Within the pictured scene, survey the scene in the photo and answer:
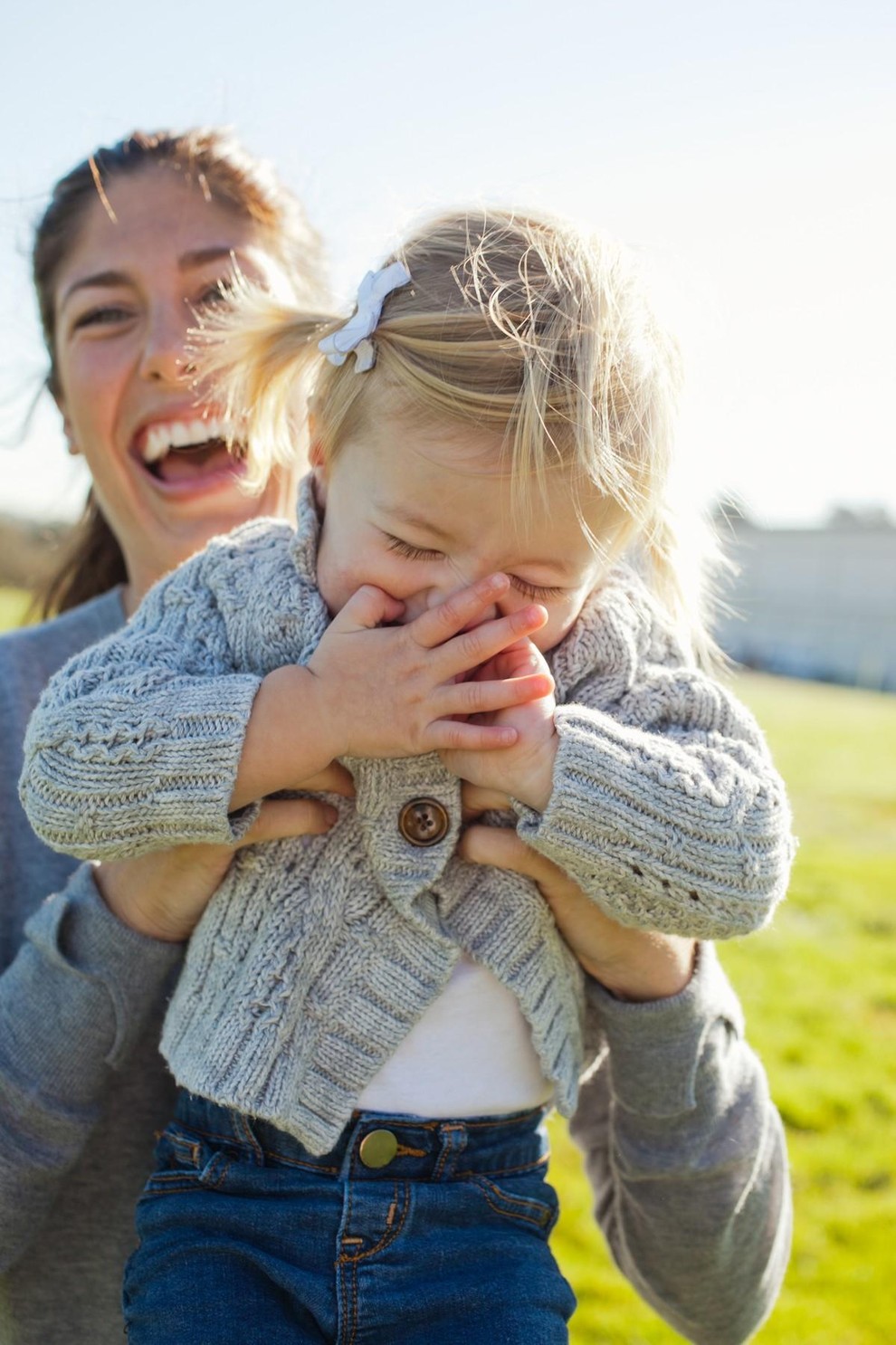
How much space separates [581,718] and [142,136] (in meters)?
2.01

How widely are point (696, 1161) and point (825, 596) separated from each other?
56.1m

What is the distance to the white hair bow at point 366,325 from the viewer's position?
201 centimetres

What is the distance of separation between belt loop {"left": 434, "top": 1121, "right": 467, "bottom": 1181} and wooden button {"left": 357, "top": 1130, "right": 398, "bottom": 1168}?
8 centimetres

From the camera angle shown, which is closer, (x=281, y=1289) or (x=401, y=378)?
(x=281, y=1289)

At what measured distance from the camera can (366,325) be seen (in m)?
2.01

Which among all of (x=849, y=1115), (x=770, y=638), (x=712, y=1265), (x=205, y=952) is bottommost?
(x=770, y=638)

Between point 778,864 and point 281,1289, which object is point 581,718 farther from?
point 281,1289

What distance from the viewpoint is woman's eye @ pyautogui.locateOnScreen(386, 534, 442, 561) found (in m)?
1.91

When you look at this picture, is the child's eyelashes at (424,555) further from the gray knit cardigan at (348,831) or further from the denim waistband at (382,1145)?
the denim waistband at (382,1145)

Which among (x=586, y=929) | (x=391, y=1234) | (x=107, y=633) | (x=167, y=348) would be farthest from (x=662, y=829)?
(x=167, y=348)

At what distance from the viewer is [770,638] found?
5634 centimetres

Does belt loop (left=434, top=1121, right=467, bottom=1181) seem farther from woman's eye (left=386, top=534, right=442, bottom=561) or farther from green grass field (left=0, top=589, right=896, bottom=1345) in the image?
woman's eye (left=386, top=534, right=442, bottom=561)

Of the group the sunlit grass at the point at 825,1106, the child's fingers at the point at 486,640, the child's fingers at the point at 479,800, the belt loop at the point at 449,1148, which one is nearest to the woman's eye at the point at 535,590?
the child's fingers at the point at 486,640

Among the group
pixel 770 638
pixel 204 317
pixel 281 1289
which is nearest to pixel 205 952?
pixel 281 1289
